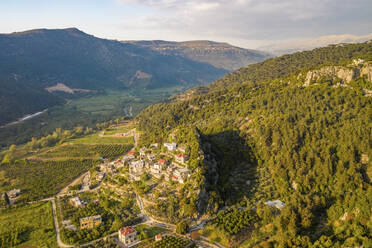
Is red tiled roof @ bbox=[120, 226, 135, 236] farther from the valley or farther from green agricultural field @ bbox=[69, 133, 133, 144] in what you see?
green agricultural field @ bbox=[69, 133, 133, 144]

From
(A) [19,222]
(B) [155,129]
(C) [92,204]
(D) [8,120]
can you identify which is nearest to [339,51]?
(B) [155,129]

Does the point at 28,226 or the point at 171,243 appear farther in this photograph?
the point at 28,226

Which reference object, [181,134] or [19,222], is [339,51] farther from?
[19,222]


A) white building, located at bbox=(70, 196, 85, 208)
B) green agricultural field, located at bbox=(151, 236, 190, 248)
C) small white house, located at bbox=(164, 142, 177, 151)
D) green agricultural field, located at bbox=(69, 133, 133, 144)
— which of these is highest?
small white house, located at bbox=(164, 142, 177, 151)

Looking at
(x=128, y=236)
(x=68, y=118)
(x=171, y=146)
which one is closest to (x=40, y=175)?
(x=171, y=146)

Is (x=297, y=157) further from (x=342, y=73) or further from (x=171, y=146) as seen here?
(x=342, y=73)

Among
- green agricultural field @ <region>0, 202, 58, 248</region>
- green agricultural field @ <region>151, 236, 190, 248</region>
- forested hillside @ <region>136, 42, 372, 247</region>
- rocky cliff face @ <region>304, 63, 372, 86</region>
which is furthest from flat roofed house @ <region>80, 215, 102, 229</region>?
rocky cliff face @ <region>304, 63, 372, 86</region>

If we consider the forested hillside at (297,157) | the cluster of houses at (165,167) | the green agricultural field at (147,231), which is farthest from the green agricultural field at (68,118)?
the green agricultural field at (147,231)
